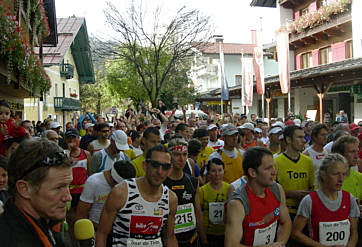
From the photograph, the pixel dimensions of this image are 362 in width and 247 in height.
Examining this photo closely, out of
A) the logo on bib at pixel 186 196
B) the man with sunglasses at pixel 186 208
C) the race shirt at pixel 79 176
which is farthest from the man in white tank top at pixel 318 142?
the race shirt at pixel 79 176

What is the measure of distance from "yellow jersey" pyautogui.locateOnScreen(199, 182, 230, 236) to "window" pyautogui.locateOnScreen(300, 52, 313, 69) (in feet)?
80.0

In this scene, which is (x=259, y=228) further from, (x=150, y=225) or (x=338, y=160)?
(x=338, y=160)

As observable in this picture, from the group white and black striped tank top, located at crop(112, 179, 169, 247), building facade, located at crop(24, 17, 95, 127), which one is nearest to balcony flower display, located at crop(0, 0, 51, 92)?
white and black striped tank top, located at crop(112, 179, 169, 247)

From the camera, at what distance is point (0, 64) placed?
22.7 feet

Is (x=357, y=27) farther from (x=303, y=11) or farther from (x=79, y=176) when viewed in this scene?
(x=79, y=176)

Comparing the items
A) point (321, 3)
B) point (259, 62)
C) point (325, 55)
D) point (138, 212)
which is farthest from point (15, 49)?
point (321, 3)

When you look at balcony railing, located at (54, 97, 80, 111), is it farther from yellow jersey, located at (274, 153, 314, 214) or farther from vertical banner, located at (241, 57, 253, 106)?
yellow jersey, located at (274, 153, 314, 214)

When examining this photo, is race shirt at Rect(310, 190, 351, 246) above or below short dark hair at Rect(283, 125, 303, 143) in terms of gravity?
below

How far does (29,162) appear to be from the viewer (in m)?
1.65

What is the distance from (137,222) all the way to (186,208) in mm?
965

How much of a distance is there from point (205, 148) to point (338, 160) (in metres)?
2.96

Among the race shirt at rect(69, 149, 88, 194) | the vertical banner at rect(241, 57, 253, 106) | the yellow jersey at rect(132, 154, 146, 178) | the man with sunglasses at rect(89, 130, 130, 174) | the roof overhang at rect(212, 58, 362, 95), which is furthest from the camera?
the vertical banner at rect(241, 57, 253, 106)

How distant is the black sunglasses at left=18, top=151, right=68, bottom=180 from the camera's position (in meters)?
1.65

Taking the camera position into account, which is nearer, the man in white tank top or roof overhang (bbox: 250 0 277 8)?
the man in white tank top
